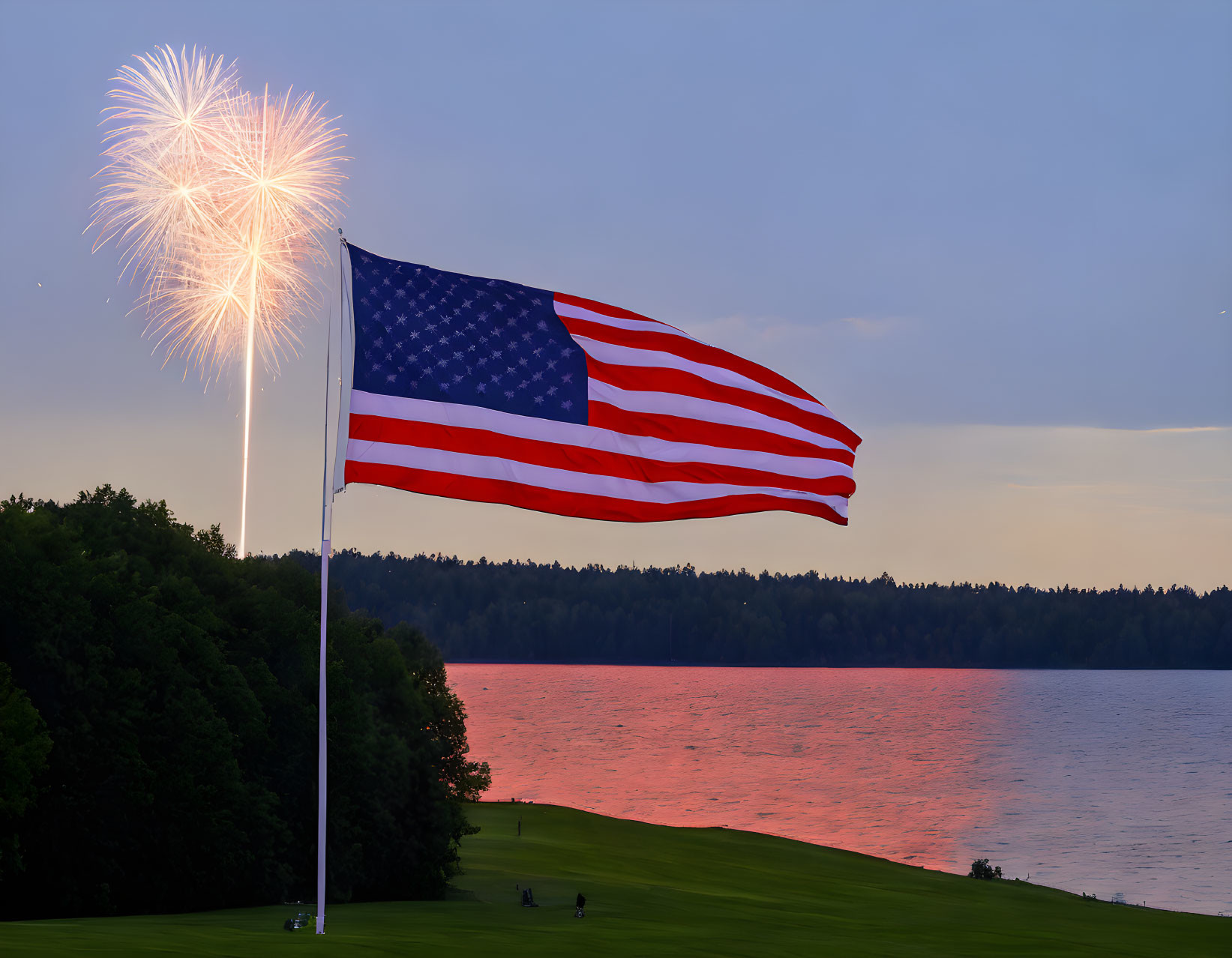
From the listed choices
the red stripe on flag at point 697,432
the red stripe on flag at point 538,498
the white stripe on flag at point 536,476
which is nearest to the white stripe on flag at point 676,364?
the red stripe on flag at point 697,432

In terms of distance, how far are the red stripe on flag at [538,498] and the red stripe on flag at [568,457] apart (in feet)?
1.26

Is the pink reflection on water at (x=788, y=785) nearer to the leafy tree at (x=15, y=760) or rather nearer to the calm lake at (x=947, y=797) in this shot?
the calm lake at (x=947, y=797)

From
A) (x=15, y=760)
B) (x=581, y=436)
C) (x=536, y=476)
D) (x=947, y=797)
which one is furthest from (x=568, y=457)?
(x=947, y=797)

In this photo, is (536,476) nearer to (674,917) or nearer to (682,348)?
(682,348)

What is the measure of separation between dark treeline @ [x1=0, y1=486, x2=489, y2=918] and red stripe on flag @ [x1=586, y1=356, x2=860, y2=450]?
24271 mm

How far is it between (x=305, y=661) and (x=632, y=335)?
1236 inches

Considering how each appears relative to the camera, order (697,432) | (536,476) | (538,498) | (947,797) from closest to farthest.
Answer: (538,498) < (536,476) < (697,432) < (947,797)

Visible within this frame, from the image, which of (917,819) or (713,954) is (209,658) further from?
(917,819)

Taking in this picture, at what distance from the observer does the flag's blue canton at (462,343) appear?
816 inches

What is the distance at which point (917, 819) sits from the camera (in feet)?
387

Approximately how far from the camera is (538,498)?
805 inches

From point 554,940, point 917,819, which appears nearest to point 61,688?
point 554,940

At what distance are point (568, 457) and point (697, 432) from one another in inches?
82.4

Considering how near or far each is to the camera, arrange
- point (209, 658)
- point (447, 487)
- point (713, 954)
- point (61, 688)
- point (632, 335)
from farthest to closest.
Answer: point (209, 658) → point (61, 688) → point (713, 954) → point (632, 335) → point (447, 487)
